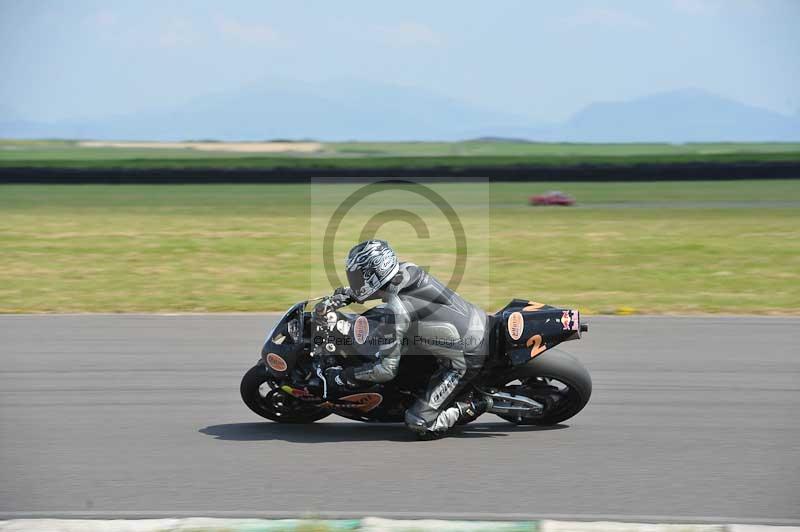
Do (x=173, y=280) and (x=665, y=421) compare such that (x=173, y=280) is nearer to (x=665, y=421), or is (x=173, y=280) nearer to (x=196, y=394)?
(x=196, y=394)

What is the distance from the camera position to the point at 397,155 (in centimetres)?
7906

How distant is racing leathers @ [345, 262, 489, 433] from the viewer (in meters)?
6.46

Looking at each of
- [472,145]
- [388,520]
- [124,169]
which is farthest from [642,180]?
[472,145]

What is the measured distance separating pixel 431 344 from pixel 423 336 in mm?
79

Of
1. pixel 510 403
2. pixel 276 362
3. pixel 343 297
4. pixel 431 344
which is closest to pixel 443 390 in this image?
pixel 431 344

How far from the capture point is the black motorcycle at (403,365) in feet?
21.5

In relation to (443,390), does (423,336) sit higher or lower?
higher

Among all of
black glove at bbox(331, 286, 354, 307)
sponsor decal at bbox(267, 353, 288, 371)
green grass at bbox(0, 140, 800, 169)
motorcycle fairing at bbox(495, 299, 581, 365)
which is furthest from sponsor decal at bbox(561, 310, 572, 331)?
green grass at bbox(0, 140, 800, 169)

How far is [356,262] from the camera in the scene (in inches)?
254

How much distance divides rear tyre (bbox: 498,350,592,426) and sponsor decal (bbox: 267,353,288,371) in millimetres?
1574

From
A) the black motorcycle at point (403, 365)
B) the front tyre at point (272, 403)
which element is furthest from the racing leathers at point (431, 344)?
the front tyre at point (272, 403)

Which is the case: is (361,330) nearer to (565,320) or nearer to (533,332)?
(533,332)

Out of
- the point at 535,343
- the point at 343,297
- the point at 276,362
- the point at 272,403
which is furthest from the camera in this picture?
the point at 272,403

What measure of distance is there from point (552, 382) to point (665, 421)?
0.92 m
